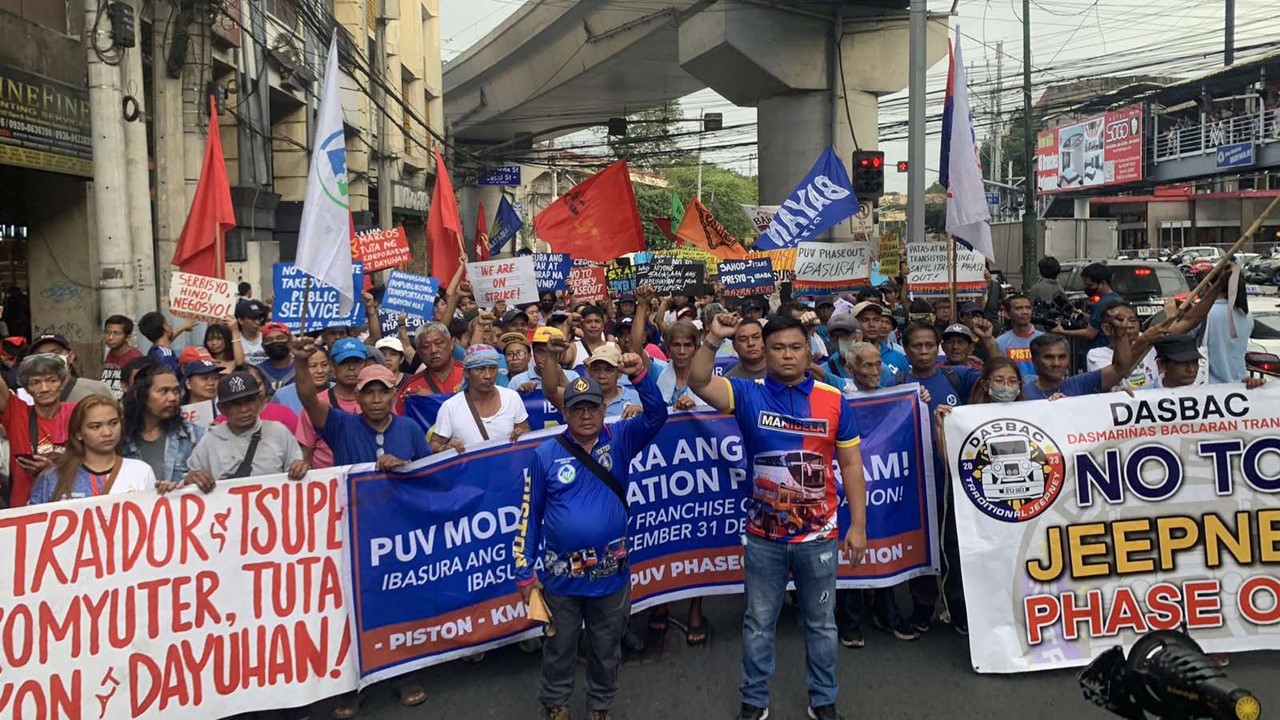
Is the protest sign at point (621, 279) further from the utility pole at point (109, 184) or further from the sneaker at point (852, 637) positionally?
the sneaker at point (852, 637)

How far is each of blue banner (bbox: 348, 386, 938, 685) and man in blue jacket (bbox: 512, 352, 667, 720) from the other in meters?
0.59

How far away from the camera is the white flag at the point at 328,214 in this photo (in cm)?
610

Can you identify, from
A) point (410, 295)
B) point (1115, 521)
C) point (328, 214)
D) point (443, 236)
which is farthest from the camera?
point (443, 236)

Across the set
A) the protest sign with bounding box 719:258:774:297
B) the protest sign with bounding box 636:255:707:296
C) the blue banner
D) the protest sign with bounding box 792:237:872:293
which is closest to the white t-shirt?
the blue banner

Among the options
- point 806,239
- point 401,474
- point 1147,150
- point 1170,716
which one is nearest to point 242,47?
point 806,239

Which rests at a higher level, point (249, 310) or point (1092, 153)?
point (1092, 153)

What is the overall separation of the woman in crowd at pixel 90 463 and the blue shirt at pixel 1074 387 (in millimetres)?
4321

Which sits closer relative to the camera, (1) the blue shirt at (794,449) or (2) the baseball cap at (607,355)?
(1) the blue shirt at (794,449)

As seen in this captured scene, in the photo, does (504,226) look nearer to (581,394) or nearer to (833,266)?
(833,266)

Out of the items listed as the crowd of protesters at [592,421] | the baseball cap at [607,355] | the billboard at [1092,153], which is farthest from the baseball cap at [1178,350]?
the billboard at [1092,153]

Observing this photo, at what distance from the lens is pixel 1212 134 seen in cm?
3456

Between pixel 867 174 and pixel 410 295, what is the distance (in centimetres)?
910

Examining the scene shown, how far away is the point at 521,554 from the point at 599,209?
29.5 feet

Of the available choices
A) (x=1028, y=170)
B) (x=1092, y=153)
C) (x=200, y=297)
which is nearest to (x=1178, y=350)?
(x=200, y=297)
